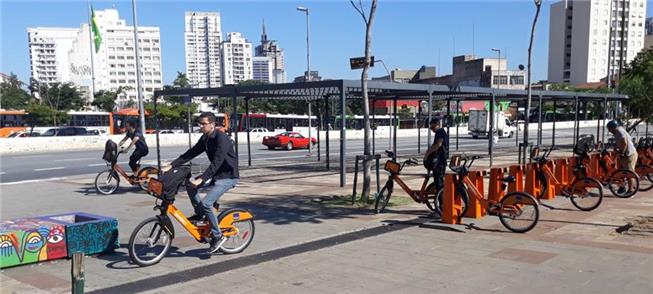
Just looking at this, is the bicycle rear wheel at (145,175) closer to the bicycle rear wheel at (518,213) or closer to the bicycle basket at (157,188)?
the bicycle basket at (157,188)

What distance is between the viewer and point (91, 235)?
664 cm

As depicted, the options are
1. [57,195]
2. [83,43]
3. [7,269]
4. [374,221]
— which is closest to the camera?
[7,269]

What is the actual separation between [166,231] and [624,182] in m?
8.99

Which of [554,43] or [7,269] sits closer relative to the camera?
[7,269]

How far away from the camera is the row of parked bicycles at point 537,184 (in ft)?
25.2

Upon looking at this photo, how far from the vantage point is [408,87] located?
1345 centimetres

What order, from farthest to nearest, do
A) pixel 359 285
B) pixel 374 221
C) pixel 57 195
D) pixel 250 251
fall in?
pixel 57 195, pixel 374 221, pixel 250 251, pixel 359 285

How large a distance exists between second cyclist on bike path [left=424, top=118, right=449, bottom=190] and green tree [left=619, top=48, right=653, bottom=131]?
35.9ft

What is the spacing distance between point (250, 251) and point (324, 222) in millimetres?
2056

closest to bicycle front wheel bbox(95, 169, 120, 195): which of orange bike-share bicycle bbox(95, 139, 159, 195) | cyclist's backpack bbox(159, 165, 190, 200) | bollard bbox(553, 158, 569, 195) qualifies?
orange bike-share bicycle bbox(95, 139, 159, 195)

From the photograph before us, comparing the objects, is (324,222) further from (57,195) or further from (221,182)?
(57,195)

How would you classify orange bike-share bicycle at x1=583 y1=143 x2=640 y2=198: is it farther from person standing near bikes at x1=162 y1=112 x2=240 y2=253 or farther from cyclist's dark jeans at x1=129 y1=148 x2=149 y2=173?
cyclist's dark jeans at x1=129 y1=148 x2=149 y2=173

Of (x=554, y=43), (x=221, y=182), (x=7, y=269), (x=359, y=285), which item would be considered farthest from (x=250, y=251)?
(x=554, y=43)

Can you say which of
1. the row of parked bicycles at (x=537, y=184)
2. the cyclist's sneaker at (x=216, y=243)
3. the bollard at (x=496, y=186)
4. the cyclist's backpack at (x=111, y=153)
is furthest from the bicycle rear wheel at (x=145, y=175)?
the bollard at (x=496, y=186)
